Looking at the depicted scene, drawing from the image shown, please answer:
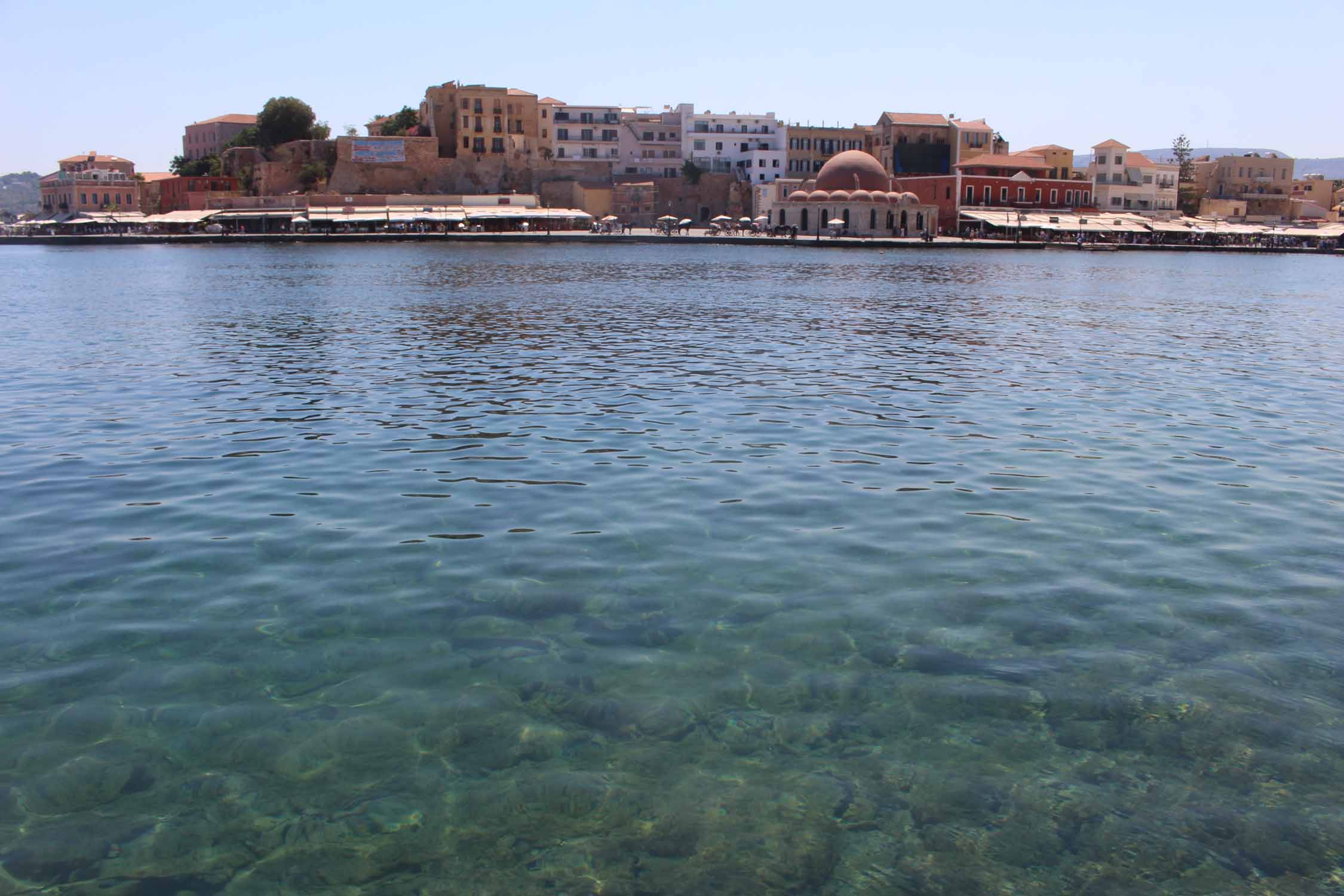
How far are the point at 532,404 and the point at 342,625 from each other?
730 centimetres

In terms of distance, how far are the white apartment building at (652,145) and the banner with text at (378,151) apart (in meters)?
18.2

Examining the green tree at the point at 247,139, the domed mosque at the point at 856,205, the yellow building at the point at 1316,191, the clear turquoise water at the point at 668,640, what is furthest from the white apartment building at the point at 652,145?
the clear turquoise water at the point at 668,640

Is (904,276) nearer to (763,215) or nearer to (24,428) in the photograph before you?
(24,428)

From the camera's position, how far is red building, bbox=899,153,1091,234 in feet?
257

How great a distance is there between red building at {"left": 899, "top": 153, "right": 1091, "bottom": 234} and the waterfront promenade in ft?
18.4

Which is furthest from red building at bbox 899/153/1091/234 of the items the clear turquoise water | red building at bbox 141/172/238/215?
the clear turquoise water

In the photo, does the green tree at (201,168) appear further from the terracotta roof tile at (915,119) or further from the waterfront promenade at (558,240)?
the terracotta roof tile at (915,119)

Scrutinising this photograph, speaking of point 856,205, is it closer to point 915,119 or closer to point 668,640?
point 915,119

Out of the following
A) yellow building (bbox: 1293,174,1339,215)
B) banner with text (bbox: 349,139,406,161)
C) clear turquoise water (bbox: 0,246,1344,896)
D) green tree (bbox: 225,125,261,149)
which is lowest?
clear turquoise water (bbox: 0,246,1344,896)

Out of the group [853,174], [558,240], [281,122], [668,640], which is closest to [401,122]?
[281,122]

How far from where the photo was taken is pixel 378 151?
80.1 m

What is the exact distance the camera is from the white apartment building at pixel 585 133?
87875 mm

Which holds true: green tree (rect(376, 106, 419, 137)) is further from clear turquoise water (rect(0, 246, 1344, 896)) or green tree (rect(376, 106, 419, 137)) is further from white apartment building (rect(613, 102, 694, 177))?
clear turquoise water (rect(0, 246, 1344, 896))

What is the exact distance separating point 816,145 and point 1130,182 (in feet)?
89.1
